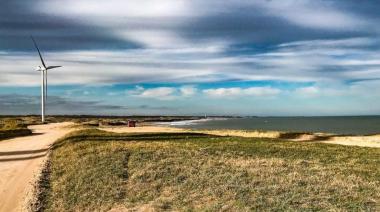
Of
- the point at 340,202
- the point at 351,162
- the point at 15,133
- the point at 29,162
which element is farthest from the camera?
the point at 15,133

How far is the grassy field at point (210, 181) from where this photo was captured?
18.8 metres

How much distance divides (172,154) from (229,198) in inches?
546

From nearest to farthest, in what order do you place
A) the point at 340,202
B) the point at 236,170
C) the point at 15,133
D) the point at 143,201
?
the point at 340,202, the point at 143,201, the point at 236,170, the point at 15,133

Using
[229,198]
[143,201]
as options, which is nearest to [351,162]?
[229,198]

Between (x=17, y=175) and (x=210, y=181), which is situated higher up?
(x=210, y=181)

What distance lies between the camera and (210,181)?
2270 cm

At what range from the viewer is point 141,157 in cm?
3184

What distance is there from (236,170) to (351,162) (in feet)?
26.8

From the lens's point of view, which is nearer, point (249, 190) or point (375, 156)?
point (249, 190)

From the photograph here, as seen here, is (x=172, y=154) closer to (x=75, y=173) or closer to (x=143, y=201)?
(x=75, y=173)

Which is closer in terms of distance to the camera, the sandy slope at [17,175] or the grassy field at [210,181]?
the grassy field at [210,181]

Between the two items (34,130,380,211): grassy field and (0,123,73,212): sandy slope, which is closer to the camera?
(34,130,380,211): grassy field

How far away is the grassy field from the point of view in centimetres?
1875

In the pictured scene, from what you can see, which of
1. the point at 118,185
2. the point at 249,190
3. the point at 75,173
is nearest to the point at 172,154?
the point at 75,173
